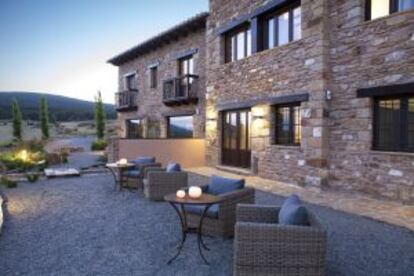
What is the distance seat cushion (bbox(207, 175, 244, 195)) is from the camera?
186 inches

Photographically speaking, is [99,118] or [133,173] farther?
[99,118]

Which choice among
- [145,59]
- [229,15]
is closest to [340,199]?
[229,15]

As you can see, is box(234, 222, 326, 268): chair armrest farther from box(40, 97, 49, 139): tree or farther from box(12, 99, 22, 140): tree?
box(12, 99, 22, 140): tree

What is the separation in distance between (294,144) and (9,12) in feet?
47.3

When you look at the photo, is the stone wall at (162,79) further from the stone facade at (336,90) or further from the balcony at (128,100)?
the stone facade at (336,90)

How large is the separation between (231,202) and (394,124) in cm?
438

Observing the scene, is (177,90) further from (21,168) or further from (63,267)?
(63,267)

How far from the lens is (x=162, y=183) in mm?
6605

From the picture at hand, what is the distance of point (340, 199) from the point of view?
6.60 meters

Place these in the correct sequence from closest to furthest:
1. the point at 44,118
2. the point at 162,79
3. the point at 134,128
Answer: the point at 162,79 < the point at 134,128 < the point at 44,118

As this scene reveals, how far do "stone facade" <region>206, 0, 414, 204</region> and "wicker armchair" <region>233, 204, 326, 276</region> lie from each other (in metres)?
4.40

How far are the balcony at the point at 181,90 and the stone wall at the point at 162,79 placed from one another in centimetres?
24

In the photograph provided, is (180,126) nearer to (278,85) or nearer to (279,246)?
(278,85)

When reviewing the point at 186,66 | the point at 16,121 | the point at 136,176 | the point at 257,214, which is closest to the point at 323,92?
the point at 257,214
